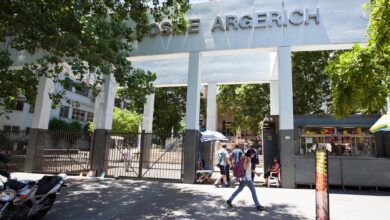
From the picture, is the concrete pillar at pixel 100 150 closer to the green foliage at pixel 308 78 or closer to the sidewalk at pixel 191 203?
the sidewalk at pixel 191 203

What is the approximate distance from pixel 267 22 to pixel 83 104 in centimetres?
3310

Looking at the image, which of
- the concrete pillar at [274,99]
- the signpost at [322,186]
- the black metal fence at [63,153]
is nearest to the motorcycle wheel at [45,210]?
the signpost at [322,186]

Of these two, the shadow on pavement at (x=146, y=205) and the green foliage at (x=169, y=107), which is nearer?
the shadow on pavement at (x=146, y=205)

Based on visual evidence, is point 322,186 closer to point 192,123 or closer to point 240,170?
point 240,170

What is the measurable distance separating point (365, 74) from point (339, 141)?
245 inches

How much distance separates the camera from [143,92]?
914 centimetres

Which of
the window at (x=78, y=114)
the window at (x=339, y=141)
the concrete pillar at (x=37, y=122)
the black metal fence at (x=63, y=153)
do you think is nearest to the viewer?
the window at (x=339, y=141)

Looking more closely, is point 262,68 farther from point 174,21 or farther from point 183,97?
point 183,97

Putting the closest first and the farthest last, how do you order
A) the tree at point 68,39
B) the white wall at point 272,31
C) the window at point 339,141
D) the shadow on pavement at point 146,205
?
the shadow on pavement at point 146,205
the tree at point 68,39
the window at point 339,141
the white wall at point 272,31

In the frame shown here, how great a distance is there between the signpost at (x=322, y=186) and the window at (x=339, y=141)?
6691mm

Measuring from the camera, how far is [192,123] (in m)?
12.3

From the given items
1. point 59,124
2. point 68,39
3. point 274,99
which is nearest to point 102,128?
point 68,39

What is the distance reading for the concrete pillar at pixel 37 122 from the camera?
45.4ft

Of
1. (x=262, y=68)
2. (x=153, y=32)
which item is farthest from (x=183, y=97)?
(x=153, y=32)
